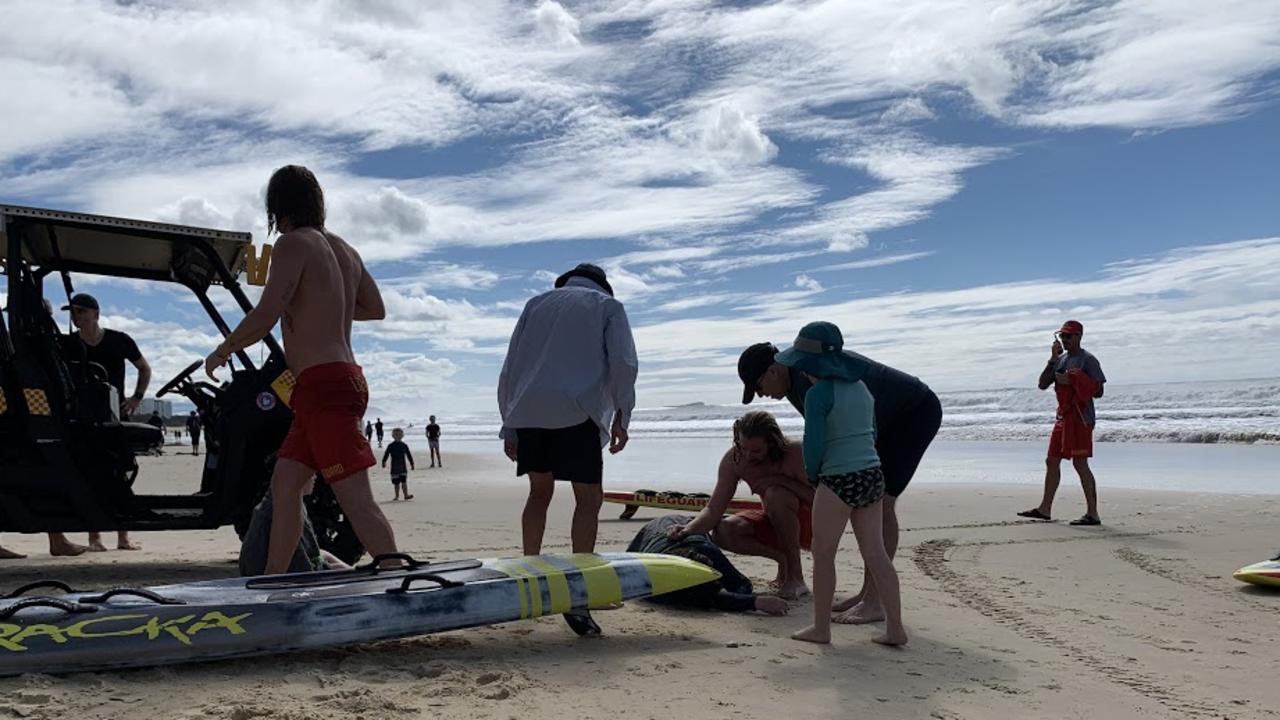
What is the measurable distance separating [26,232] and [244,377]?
1.57 meters

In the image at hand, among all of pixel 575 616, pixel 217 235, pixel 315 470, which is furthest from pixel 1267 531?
pixel 217 235

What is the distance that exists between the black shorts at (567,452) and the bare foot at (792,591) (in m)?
1.27

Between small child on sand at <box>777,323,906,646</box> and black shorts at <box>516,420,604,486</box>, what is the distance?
99 centimetres

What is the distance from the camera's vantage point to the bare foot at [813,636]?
4.21m

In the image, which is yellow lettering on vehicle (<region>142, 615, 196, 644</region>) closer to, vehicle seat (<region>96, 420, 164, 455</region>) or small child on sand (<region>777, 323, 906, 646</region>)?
small child on sand (<region>777, 323, 906, 646</region>)

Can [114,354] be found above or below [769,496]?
above

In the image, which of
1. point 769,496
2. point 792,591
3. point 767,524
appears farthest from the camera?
point 767,524

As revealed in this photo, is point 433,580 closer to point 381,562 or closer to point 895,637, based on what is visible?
point 381,562

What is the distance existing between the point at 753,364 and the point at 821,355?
1.73 ft

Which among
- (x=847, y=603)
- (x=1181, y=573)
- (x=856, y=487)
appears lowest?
(x=1181, y=573)

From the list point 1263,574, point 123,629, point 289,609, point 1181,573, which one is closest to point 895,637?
point 289,609

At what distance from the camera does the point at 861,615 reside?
4.76 meters

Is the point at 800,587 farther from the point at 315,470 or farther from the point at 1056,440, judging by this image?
the point at 1056,440

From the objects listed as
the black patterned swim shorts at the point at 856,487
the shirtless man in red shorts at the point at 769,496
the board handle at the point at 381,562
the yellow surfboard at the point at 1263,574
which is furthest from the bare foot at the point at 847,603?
the yellow surfboard at the point at 1263,574
